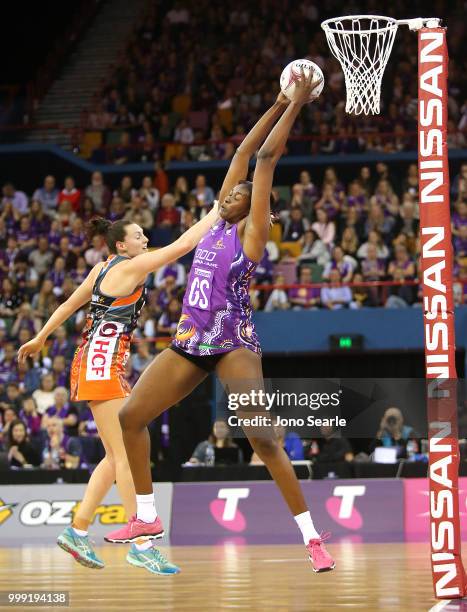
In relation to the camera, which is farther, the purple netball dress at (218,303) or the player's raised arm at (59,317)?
the player's raised arm at (59,317)

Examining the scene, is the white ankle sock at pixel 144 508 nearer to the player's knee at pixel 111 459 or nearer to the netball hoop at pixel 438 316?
the player's knee at pixel 111 459

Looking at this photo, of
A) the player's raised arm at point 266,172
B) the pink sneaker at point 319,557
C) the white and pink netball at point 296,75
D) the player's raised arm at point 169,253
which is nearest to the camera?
the player's raised arm at point 266,172

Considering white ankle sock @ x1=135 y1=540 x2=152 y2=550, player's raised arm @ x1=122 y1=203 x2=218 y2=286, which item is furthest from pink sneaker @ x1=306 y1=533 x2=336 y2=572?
player's raised arm @ x1=122 y1=203 x2=218 y2=286

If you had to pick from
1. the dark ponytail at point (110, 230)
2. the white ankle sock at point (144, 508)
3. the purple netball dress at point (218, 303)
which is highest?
the dark ponytail at point (110, 230)

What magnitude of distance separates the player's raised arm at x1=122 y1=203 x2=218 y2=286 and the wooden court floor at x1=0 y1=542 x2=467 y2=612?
2.29 m

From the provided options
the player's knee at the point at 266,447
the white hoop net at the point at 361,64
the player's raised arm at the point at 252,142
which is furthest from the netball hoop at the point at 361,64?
the player's knee at the point at 266,447

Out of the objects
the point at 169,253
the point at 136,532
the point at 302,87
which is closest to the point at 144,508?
the point at 136,532

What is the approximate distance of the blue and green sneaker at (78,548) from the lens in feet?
25.4

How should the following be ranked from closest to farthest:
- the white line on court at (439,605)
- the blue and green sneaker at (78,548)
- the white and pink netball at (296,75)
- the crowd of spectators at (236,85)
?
1. the white line on court at (439,605)
2. the white and pink netball at (296,75)
3. the blue and green sneaker at (78,548)
4. the crowd of spectators at (236,85)

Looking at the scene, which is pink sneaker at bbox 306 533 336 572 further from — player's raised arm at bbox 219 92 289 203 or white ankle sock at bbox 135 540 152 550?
player's raised arm at bbox 219 92 289 203

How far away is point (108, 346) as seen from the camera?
825 cm

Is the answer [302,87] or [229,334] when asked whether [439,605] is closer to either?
[229,334]

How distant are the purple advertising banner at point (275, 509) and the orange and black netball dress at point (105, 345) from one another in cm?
613

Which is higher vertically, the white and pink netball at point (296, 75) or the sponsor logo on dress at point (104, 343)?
the white and pink netball at point (296, 75)
